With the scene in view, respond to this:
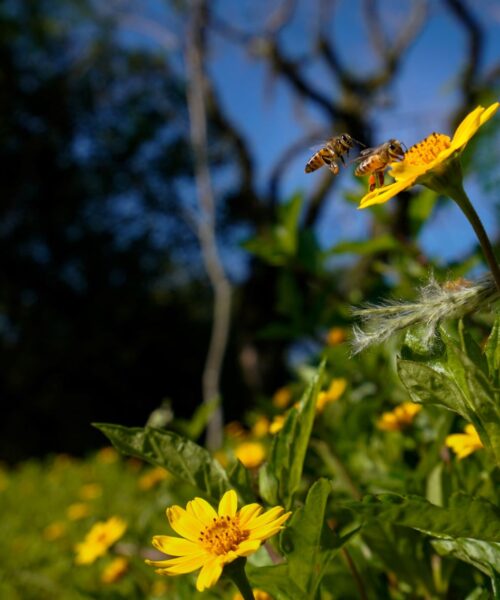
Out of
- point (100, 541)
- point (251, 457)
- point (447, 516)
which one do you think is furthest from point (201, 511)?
point (100, 541)

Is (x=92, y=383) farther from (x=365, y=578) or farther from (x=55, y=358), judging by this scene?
(x=365, y=578)

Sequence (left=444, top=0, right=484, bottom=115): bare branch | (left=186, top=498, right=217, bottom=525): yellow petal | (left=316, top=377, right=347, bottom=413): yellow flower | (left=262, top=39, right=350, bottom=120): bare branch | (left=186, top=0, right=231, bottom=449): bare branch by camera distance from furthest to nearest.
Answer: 1. (left=262, top=39, right=350, bottom=120): bare branch
2. (left=444, top=0, right=484, bottom=115): bare branch
3. (left=186, top=0, right=231, bottom=449): bare branch
4. (left=316, top=377, right=347, bottom=413): yellow flower
5. (left=186, top=498, right=217, bottom=525): yellow petal

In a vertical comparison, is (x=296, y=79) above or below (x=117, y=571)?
above

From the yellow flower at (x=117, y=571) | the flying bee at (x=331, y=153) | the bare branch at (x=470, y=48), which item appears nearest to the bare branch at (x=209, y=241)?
the yellow flower at (x=117, y=571)

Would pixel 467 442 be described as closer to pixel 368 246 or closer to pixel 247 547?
pixel 247 547

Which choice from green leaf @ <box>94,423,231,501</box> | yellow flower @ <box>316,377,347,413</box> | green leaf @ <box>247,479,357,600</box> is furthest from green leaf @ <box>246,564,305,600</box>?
yellow flower @ <box>316,377,347,413</box>

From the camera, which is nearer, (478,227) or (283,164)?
(478,227)

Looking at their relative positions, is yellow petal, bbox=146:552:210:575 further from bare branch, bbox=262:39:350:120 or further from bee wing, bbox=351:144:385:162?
bare branch, bbox=262:39:350:120

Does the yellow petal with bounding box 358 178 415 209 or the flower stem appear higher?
the yellow petal with bounding box 358 178 415 209
